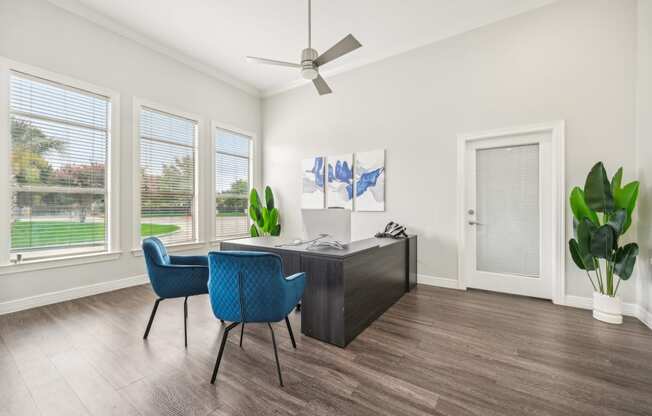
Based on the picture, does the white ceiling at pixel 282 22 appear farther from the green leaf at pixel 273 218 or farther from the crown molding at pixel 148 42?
the green leaf at pixel 273 218

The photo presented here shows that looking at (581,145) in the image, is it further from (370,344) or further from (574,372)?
(370,344)

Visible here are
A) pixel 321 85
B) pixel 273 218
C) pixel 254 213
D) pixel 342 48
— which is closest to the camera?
pixel 342 48

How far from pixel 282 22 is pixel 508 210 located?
12.7 ft

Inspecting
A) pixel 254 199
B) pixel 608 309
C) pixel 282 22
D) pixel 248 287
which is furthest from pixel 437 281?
pixel 282 22

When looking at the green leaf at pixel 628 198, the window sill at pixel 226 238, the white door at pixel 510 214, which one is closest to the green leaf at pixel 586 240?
the green leaf at pixel 628 198

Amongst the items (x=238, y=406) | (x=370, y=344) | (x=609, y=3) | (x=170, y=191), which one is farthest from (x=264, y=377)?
(x=609, y=3)

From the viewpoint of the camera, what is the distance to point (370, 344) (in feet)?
7.20

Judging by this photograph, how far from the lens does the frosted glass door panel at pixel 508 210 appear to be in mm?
3293

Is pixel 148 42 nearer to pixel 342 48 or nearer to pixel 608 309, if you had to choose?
pixel 342 48

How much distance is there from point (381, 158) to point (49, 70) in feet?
14.2

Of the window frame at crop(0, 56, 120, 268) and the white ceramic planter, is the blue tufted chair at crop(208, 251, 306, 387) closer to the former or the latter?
the window frame at crop(0, 56, 120, 268)

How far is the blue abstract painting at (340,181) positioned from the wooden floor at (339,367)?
88.6 inches

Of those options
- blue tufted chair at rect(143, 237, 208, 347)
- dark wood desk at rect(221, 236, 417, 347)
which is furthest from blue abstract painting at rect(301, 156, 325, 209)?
blue tufted chair at rect(143, 237, 208, 347)

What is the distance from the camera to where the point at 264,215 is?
512cm
